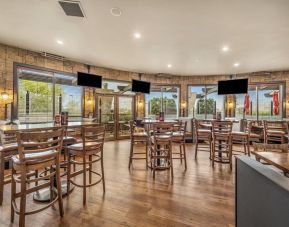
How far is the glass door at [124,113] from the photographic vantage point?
744 cm

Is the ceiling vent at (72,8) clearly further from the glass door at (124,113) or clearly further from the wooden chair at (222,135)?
the glass door at (124,113)

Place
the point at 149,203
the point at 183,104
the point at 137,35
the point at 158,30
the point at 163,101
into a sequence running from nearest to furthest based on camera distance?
the point at 149,203, the point at 158,30, the point at 137,35, the point at 183,104, the point at 163,101

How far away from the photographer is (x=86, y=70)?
648 cm

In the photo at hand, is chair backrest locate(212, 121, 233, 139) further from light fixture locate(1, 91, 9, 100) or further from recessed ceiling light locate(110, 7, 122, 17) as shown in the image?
light fixture locate(1, 91, 9, 100)

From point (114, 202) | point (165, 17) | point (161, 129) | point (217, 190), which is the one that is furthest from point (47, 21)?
point (217, 190)

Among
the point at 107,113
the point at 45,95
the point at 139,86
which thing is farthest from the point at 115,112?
the point at 45,95

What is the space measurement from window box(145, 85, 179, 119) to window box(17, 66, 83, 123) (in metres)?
3.14

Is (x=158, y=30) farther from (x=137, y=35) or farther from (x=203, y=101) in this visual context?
(x=203, y=101)

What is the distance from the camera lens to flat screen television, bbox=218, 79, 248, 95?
5896mm

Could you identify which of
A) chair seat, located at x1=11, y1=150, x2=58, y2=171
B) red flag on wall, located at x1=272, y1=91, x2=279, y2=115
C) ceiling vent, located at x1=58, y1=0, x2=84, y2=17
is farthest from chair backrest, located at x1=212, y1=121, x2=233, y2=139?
red flag on wall, located at x1=272, y1=91, x2=279, y2=115

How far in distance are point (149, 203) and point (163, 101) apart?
6.26m

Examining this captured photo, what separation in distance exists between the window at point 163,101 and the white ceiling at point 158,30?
2329mm

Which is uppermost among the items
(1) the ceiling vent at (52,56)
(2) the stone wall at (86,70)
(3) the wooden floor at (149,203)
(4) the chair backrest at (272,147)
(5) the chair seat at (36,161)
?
(1) the ceiling vent at (52,56)

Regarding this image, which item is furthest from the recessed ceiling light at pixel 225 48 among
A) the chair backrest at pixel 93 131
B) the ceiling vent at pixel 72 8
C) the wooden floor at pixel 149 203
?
the chair backrest at pixel 93 131
